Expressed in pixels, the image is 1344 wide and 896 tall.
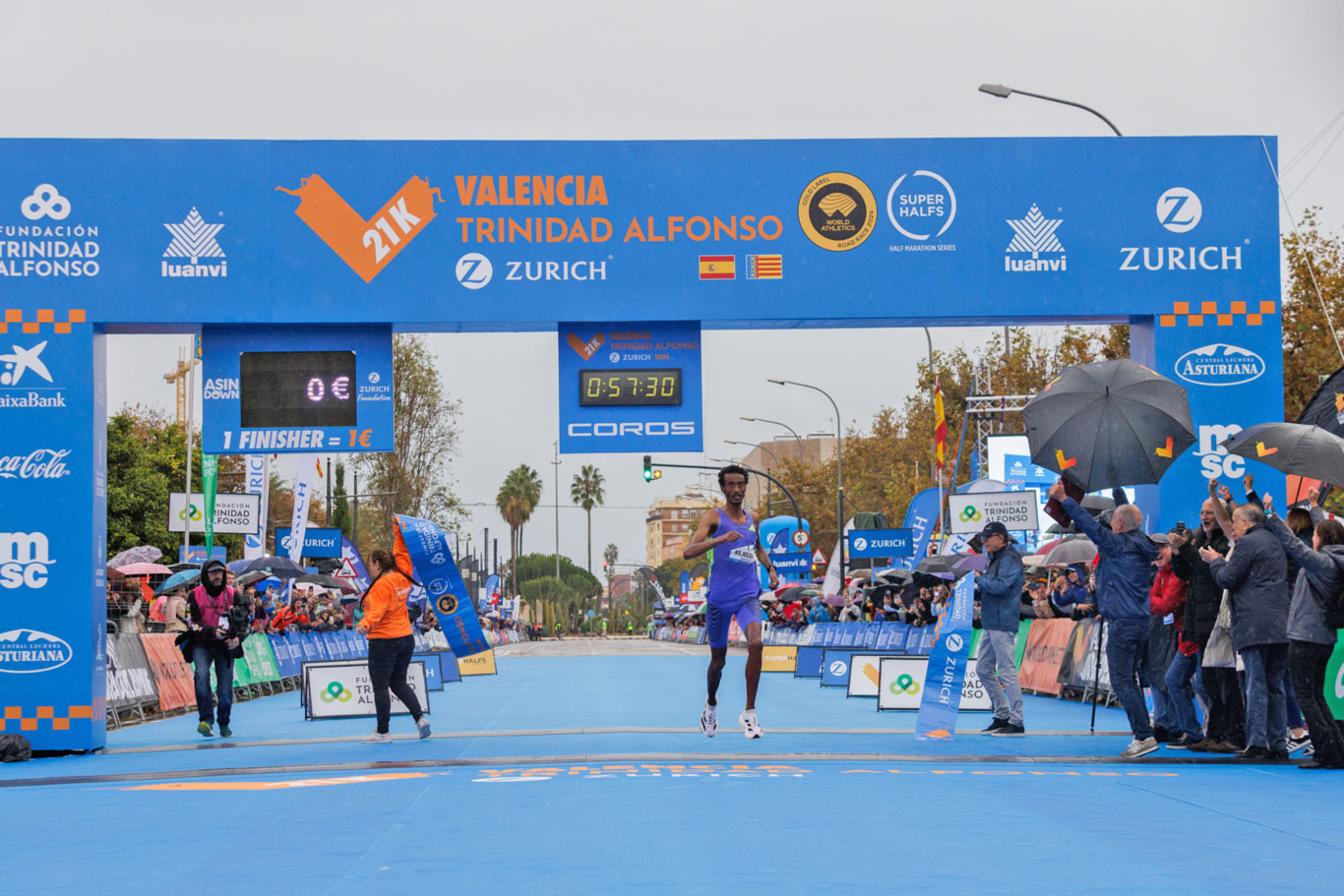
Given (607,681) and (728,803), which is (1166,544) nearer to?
(728,803)

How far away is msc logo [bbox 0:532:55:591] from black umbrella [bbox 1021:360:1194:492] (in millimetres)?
8892

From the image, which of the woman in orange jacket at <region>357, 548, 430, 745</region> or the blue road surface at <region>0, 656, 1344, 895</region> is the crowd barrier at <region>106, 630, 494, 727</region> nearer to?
the blue road surface at <region>0, 656, 1344, 895</region>

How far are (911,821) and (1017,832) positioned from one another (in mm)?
607

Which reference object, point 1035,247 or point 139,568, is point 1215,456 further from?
point 139,568

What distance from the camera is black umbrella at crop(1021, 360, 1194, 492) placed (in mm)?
11258

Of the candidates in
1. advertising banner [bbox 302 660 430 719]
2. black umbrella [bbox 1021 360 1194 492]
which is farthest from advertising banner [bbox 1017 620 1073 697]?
advertising banner [bbox 302 660 430 719]

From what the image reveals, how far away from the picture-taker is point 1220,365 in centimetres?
1358

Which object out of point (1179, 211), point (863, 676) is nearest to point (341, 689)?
point (863, 676)

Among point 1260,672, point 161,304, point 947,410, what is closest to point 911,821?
point 1260,672

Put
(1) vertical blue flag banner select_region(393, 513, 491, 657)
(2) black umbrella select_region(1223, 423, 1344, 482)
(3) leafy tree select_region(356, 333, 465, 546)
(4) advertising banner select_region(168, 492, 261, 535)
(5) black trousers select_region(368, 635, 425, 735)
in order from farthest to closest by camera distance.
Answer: (3) leafy tree select_region(356, 333, 465, 546)
(4) advertising banner select_region(168, 492, 261, 535)
(1) vertical blue flag banner select_region(393, 513, 491, 657)
(5) black trousers select_region(368, 635, 425, 735)
(2) black umbrella select_region(1223, 423, 1344, 482)

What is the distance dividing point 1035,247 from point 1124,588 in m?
3.85

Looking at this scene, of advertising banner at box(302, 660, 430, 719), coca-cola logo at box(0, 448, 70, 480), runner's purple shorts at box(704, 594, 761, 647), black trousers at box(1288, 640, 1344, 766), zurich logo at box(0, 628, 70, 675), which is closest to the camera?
black trousers at box(1288, 640, 1344, 766)

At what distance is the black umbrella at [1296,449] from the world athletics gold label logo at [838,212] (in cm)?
421

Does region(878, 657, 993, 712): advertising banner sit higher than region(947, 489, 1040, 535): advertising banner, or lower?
lower
